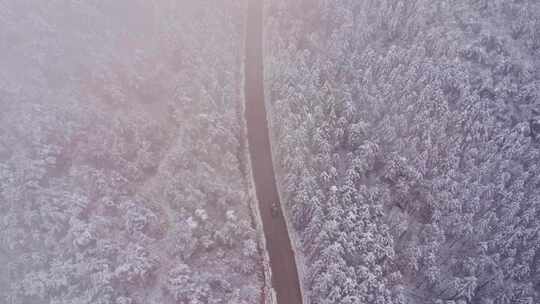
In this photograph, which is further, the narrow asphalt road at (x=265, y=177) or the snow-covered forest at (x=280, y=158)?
the narrow asphalt road at (x=265, y=177)

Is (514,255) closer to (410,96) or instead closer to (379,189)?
(379,189)

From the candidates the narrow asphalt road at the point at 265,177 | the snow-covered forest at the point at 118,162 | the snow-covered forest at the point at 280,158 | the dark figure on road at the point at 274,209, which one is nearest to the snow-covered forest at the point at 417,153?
the snow-covered forest at the point at 280,158

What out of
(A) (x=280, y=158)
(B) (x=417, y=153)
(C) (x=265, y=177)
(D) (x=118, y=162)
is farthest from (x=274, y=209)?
(D) (x=118, y=162)

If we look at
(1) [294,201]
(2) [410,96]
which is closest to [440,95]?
(2) [410,96]

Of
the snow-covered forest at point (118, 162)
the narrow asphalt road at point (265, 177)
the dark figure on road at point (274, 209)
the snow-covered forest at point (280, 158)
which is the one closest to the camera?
the snow-covered forest at point (118, 162)

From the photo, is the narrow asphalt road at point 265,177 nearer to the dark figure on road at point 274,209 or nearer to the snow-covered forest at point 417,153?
the dark figure on road at point 274,209

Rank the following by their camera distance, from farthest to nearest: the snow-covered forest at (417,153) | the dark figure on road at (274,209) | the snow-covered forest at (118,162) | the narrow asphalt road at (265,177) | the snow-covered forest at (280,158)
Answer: the dark figure on road at (274,209) < the narrow asphalt road at (265,177) < the snow-covered forest at (417,153) < the snow-covered forest at (280,158) < the snow-covered forest at (118,162)

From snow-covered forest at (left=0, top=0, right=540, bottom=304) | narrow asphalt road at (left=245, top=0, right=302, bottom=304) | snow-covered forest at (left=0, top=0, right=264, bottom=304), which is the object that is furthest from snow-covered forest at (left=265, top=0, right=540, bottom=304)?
snow-covered forest at (left=0, top=0, right=264, bottom=304)
